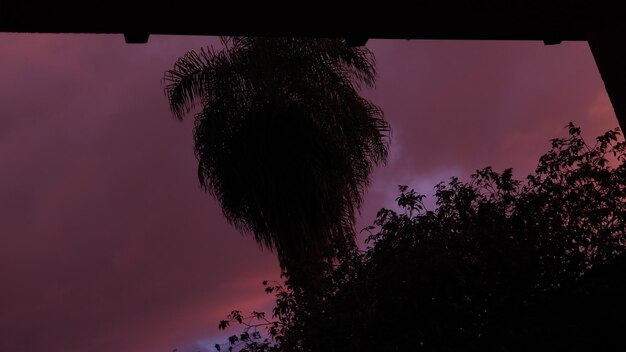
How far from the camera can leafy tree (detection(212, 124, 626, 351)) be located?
7.94m

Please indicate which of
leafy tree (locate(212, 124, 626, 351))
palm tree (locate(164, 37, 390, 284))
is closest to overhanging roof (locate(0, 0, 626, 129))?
leafy tree (locate(212, 124, 626, 351))

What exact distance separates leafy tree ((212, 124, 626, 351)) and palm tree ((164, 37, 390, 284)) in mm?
3745

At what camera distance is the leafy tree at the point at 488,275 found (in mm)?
7938

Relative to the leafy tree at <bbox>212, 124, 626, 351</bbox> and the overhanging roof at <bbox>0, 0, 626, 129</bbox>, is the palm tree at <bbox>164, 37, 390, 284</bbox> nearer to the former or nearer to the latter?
the leafy tree at <bbox>212, 124, 626, 351</bbox>

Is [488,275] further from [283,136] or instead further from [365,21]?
[283,136]

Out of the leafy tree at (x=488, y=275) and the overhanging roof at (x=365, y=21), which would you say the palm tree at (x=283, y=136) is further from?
the overhanging roof at (x=365, y=21)

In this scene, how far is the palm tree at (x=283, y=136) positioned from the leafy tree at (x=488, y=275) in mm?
3745

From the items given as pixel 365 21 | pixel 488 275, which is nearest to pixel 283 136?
pixel 488 275

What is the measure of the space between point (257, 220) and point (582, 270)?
6736mm

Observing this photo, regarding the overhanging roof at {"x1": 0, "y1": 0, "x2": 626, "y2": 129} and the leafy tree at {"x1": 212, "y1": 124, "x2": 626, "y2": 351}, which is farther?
the leafy tree at {"x1": 212, "y1": 124, "x2": 626, "y2": 351}

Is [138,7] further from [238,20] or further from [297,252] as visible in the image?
[297,252]

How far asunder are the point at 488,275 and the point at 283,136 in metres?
6.24

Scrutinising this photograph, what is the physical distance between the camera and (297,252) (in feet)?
43.1

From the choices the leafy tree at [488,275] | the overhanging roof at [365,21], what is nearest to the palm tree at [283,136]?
A: the leafy tree at [488,275]
